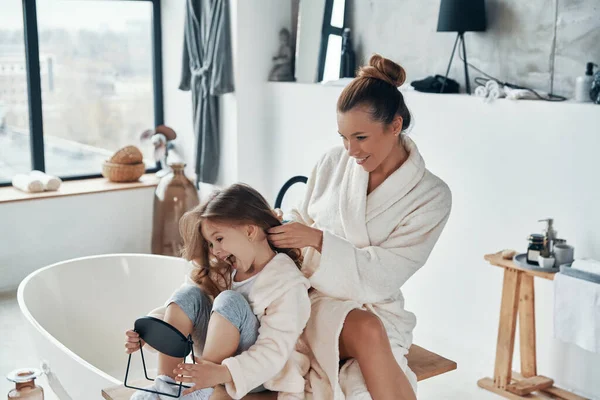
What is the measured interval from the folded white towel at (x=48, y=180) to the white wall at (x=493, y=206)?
221cm

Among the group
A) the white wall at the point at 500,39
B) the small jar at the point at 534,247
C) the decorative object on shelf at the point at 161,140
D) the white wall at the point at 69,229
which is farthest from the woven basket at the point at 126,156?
the small jar at the point at 534,247

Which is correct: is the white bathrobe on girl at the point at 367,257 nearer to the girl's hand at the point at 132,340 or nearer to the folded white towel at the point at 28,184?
the girl's hand at the point at 132,340

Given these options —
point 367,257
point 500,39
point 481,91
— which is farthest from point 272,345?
point 500,39

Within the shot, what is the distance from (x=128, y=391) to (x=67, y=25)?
10.7 ft

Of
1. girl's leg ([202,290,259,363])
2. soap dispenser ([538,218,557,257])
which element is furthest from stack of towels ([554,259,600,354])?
girl's leg ([202,290,259,363])

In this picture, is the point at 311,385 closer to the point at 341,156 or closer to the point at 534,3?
the point at 341,156

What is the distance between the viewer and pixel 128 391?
203 centimetres

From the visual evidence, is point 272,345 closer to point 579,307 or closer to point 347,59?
point 579,307

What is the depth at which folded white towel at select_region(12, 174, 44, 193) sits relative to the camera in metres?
4.39

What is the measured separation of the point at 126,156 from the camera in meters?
4.75

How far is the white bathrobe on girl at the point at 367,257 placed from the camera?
2.00 meters

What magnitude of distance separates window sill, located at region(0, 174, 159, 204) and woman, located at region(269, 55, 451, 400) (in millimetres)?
2617

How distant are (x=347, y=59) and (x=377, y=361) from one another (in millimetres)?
2403

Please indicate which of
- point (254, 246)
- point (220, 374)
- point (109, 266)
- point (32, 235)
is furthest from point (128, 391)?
point (32, 235)
